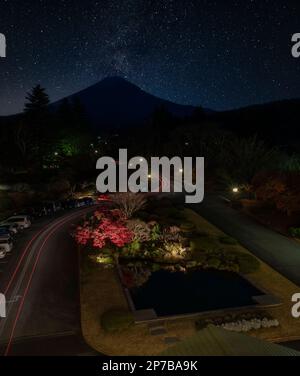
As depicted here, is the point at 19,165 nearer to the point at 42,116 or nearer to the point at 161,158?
the point at 42,116

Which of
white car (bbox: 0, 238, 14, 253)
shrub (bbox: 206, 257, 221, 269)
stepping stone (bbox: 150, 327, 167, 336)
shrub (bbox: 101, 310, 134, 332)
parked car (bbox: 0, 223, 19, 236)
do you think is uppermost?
parked car (bbox: 0, 223, 19, 236)

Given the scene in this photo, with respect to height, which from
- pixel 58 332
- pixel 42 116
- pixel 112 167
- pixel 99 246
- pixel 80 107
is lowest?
pixel 58 332

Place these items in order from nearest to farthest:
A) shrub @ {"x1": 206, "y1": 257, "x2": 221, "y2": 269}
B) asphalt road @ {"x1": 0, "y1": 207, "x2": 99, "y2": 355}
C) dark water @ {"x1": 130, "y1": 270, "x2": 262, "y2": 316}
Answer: asphalt road @ {"x1": 0, "y1": 207, "x2": 99, "y2": 355}
dark water @ {"x1": 130, "y1": 270, "x2": 262, "y2": 316}
shrub @ {"x1": 206, "y1": 257, "x2": 221, "y2": 269}

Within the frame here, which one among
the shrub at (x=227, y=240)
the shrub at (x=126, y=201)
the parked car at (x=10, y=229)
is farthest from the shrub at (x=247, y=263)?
the parked car at (x=10, y=229)

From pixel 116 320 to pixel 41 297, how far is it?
17.1ft

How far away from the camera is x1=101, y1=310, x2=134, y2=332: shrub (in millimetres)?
14773

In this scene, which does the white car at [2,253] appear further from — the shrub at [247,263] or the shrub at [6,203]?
the shrub at [6,203]

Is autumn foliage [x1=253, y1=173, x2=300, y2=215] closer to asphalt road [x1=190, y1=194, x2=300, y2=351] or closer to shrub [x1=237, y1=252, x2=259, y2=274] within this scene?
asphalt road [x1=190, y1=194, x2=300, y2=351]

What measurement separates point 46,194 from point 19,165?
665 inches

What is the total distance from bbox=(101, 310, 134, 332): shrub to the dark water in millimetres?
1693

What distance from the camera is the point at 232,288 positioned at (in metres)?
19.0

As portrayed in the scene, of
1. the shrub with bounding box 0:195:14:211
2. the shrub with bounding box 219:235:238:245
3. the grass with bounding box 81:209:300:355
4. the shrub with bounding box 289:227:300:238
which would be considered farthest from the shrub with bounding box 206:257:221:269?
the shrub with bounding box 0:195:14:211

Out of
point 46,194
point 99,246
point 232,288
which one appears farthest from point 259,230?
point 46,194

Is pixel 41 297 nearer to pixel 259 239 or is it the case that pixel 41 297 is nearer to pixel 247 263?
pixel 247 263
